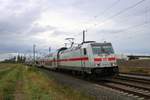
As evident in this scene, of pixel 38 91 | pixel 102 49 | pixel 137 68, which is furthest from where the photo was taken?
pixel 137 68

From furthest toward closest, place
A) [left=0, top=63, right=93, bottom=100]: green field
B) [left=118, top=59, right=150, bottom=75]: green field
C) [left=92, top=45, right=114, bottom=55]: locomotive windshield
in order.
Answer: [left=118, top=59, right=150, bottom=75]: green field
[left=92, top=45, right=114, bottom=55]: locomotive windshield
[left=0, top=63, right=93, bottom=100]: green field

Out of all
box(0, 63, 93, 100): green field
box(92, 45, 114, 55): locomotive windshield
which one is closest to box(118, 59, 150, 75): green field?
box(92, 45, 114, 55): locomotive windshield

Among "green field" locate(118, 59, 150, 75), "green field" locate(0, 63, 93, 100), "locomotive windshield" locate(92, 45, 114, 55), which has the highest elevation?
"locomotive windshield" locate(92, 45, 114, 55)

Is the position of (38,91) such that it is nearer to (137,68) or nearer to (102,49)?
(102,49)

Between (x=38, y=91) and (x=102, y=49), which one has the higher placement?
(x=102, y=49)

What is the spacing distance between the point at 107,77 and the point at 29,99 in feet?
39.4

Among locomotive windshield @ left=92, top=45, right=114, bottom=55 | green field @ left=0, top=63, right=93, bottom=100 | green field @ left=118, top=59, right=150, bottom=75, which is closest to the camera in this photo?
green field @ left=0, top=63, right=93, bottom=100

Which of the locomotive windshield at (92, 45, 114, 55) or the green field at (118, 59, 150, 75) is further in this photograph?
the green field at (118, 59, 150, 75)

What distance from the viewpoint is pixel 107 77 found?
81.9ft

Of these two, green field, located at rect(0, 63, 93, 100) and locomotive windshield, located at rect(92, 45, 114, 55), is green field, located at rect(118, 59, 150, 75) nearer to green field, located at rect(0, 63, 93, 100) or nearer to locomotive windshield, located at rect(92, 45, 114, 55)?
locomotive windshield, located at rect(92, 45, 114, 55)

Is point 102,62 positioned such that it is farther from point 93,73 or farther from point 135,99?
point 135,99

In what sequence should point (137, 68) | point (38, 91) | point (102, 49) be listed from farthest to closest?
point (137, 68) < point (102, 49) < point (38, 91)

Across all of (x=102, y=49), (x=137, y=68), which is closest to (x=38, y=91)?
(x=102, y=49)

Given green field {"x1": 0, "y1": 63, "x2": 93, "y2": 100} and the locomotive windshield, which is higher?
the locomotive windshield
